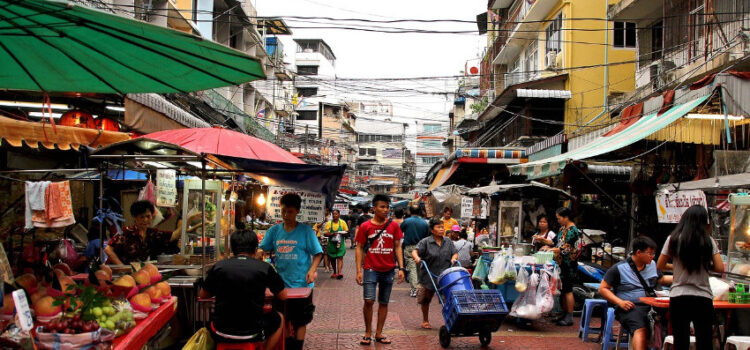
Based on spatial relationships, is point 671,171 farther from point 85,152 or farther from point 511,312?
point 85,152

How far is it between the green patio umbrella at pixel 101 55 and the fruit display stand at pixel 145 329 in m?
2.04

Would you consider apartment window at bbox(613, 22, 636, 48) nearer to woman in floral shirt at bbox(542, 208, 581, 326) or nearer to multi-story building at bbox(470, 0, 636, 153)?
multi-story building at bbox(470, 0, 636, 153)

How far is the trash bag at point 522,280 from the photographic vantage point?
8.45 m

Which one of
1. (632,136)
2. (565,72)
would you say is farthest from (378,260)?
(565,72)

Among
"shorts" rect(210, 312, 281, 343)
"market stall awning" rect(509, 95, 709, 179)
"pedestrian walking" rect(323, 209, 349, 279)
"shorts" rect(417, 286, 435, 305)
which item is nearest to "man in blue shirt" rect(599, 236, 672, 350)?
"shorts" rect(417, 286, 435, 305)

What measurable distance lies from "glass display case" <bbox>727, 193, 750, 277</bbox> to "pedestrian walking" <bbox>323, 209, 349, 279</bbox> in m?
9.78

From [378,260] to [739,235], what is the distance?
4.44 m

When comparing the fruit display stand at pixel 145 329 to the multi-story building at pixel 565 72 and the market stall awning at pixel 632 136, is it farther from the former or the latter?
the multi-story building at pixel 565 72

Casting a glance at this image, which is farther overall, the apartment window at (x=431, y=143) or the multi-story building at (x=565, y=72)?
the apartment window at (x=431, y=143)

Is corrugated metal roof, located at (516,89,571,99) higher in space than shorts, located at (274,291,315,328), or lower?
higher

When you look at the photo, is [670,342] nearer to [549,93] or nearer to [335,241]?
[335,241]

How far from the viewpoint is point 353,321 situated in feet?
30.6

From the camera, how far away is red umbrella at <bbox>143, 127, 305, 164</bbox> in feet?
21.8

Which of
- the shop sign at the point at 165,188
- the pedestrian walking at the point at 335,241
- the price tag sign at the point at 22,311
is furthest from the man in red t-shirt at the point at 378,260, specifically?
the pedestrian walking at the point at 335,241
